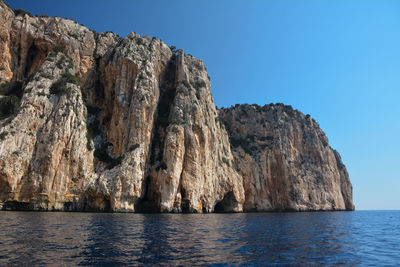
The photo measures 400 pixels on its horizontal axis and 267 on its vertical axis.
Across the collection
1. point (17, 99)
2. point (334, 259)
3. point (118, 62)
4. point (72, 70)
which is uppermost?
point (118, 62)

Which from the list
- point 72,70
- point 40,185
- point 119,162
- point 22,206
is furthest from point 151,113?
point 22,206

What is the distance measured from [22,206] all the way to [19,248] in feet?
119

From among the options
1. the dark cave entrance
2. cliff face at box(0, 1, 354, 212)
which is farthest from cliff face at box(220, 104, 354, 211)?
the dark cave entrance

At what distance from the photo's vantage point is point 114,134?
185 feet

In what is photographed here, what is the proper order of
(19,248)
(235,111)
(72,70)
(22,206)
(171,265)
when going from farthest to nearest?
(235,111) → (72,70) → (22,206) → (19,248) → (171,265)

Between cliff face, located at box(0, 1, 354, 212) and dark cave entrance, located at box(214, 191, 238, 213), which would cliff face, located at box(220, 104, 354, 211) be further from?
dark cave entrance, located at box(214, 191, 238, 213)

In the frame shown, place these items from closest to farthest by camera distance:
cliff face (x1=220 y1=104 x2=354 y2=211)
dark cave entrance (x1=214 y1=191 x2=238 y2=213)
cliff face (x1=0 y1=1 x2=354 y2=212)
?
cliff face (x1=0 y1=1 x2=354 y2=212) < dark cave entrance (x1=214 y1=191 x2=238 y2=213) < cliff face (x1=220 y1=104 x2=354 y2=211)

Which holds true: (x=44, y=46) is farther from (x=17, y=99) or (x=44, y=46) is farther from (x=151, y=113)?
(x=151, y=113)

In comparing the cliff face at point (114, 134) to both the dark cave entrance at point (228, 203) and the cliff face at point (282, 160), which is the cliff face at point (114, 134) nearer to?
the dark cave entrance at point (228, 203)

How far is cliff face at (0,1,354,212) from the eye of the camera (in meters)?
44.6

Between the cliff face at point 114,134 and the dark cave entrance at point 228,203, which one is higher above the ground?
the cliff face at point 114,134

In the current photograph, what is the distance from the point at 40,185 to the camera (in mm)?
42375

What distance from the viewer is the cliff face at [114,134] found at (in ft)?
146

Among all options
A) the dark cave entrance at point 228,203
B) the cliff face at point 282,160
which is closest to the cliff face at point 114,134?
the dark cave entrance at point 228,203
